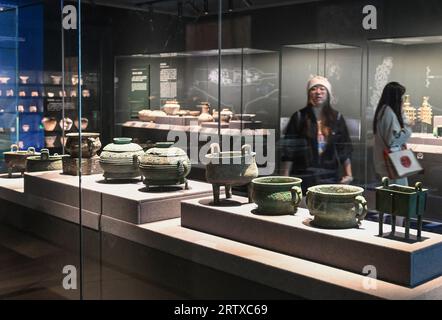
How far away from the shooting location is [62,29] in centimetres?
237

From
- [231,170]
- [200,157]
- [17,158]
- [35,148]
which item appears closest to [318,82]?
[200,157]

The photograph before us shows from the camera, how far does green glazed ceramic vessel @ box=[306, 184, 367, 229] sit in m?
1.93

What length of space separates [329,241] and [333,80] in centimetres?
117

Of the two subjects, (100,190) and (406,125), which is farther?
(100,190)

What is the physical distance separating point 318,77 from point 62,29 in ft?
4.14

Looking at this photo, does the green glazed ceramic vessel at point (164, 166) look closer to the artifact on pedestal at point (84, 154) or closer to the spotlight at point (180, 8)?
the artifact on pedestal at point (84, 154)

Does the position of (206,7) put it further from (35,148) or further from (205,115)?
(35,148)

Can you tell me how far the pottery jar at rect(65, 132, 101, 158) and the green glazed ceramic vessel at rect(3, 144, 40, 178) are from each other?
0.18 m

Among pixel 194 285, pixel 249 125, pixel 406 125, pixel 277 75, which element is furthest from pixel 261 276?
pixel 277 75

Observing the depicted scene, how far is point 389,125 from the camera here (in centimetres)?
248

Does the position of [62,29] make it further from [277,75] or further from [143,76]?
[277,75]

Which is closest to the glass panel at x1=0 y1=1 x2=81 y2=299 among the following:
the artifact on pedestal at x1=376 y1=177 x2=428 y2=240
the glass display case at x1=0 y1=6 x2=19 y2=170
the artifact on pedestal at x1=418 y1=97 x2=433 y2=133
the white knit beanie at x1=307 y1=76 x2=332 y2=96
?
the glass display case at x1=0 y1=6 x2=19 y2=170

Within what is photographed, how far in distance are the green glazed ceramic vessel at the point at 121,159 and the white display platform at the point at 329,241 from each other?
0.61 m

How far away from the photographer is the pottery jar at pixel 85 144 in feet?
8.39
